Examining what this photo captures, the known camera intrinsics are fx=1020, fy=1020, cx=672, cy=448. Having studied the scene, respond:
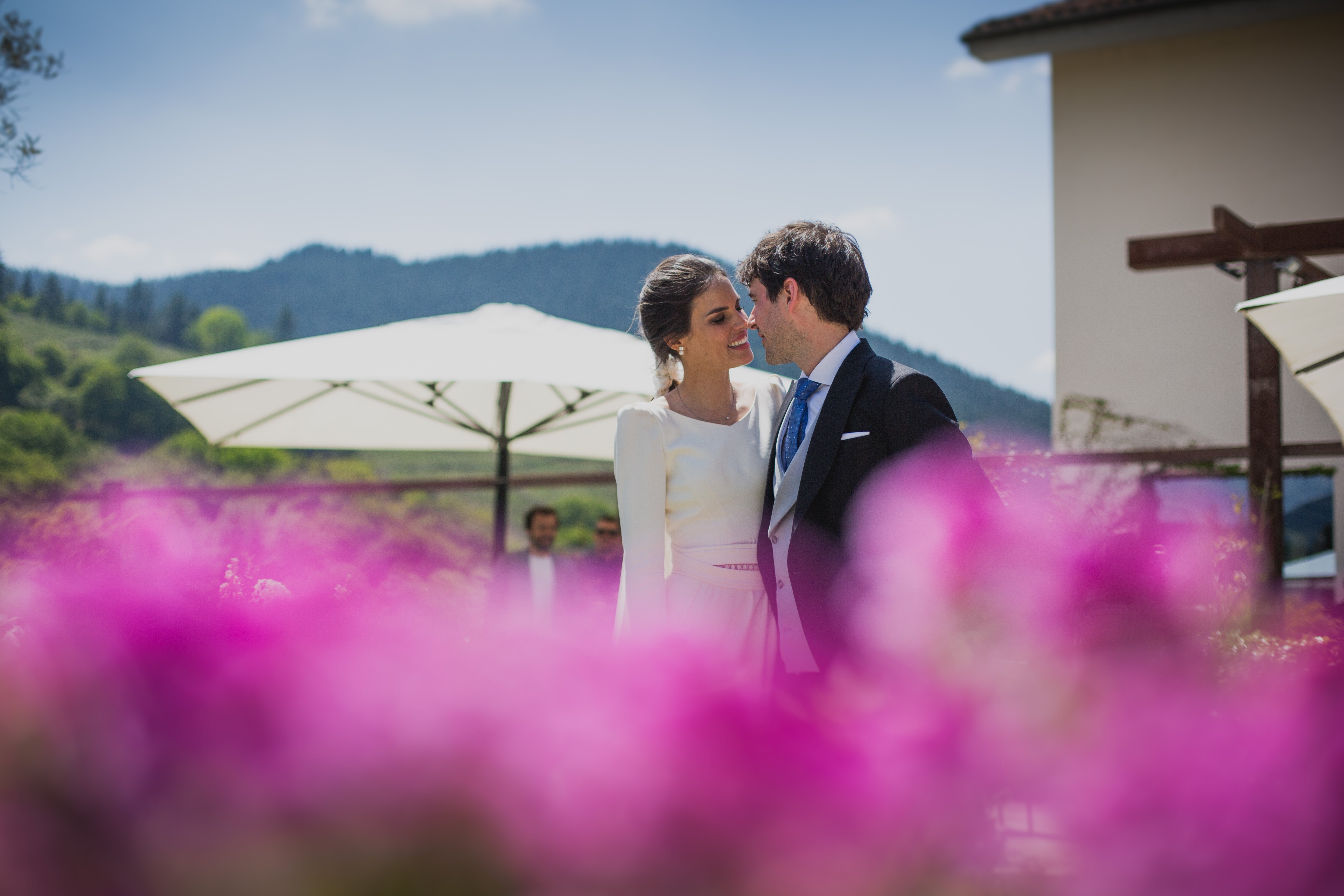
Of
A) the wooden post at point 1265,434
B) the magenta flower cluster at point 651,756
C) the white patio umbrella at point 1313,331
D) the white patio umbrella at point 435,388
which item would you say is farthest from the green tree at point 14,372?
the magenta flower cluster at point 651,756

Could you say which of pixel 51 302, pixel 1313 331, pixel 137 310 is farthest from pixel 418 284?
pixel 1313 331

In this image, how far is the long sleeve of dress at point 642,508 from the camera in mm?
2482

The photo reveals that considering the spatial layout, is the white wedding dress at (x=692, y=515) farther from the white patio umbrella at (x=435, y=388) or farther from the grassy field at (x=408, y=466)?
the grassy field at (x=408, y=466)

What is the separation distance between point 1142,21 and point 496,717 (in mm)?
12437

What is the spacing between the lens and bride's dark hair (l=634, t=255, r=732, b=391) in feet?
9.48

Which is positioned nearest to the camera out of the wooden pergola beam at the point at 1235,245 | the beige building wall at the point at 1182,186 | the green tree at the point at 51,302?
the wooden pergola beam at the point at 1235,245

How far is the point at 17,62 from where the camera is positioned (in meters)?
9.11

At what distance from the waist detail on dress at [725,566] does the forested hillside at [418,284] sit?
A: 76849 mm

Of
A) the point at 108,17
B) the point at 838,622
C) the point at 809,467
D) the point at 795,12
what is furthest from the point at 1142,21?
the point at 108,17

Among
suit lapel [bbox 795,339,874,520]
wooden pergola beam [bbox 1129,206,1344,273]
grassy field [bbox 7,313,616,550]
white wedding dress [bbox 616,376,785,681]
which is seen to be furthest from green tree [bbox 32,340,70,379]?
suit lapel [bbox 795,339,874,520]

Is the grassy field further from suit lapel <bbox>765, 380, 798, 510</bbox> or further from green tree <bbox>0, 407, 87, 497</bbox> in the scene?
suit lapel <bbox>765, 380, 798, 510</bbox>

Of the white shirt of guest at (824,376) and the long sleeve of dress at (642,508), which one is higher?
the white shirt of guest at (824,376)

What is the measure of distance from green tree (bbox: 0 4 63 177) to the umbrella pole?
15.0ft

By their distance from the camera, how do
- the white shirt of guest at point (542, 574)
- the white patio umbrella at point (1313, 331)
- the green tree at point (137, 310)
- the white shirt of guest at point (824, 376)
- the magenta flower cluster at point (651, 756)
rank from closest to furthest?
the magenta flower cluster at point (651, 756) < the white shirt of guest at point (824, 376) < the white patio umbrella at point (1313, 331) < the white shirt of guest at point (542, 574) < the green tree at point (137, 310)
